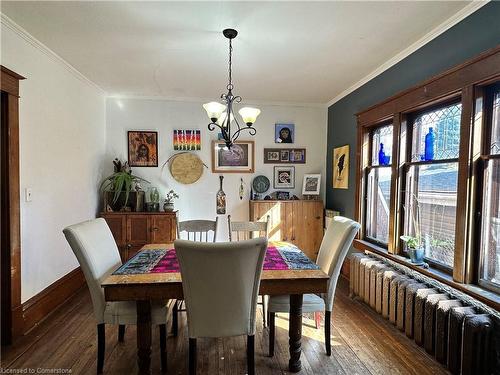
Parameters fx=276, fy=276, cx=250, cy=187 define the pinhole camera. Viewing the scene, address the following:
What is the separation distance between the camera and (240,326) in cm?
163

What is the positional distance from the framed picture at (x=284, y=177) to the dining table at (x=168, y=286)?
95.4 inches

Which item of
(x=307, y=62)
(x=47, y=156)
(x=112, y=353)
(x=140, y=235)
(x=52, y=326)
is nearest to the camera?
(x=112, y=353)

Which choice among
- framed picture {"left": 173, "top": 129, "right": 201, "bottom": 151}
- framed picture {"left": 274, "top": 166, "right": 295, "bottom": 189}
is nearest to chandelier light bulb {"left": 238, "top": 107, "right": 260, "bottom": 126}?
framed picture {"left": 173, "top": 129, "right": 201, "bottom": 151}

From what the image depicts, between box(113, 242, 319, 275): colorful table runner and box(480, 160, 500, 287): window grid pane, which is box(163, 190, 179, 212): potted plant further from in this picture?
box(480, 160, 500, 287): window grid pane

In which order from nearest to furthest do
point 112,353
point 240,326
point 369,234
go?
point 240,326 < point 112,353 < point 369,234

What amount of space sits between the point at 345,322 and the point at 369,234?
1.20 m

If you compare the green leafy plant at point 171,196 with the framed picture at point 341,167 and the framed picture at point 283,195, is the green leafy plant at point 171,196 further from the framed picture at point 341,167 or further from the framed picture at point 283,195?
the framed picture at point 341,167

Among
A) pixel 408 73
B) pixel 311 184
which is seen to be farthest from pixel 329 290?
pixel 311 184

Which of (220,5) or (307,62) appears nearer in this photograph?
(220,5)

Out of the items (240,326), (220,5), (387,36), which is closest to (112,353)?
(240,326)

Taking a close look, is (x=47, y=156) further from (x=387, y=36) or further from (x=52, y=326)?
(x=387, y=36)

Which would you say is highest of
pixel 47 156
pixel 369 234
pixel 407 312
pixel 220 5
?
pixel 220 5

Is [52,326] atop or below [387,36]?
below

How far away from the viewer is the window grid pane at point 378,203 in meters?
3.07
